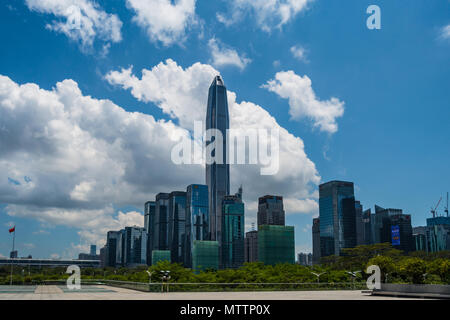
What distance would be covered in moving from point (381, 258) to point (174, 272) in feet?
110

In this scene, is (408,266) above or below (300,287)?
above
